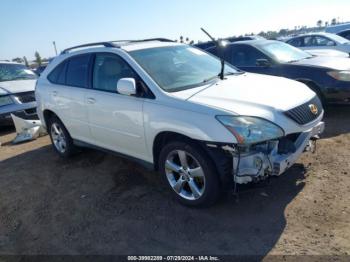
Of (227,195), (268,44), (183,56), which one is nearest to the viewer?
(227,195)

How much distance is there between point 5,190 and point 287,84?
4.21 meters

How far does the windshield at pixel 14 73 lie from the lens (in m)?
9.59

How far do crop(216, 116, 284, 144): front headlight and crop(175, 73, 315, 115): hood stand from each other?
0.09 metres

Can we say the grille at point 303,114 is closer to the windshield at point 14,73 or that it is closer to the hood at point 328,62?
the hood at point 328,62

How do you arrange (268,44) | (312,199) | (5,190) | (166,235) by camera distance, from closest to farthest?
(166,235) → (312,199) → (5,190) → (268,44)

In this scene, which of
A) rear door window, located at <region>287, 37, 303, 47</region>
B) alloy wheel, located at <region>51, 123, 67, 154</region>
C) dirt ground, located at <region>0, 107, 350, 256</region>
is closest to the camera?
dirt ground, located at <region>0, 107, 350, 256</region>

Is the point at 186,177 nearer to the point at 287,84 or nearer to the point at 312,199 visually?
the point at 312,199

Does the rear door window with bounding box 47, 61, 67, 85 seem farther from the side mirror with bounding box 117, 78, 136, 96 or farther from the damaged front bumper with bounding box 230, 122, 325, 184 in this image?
the damaged front bumper with bounding box 230, 122, 325, 184

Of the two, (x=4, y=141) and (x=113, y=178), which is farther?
(x=4, y=141)

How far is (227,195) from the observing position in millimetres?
4039

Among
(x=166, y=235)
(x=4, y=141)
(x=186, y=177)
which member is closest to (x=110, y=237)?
(x=166, y=235)

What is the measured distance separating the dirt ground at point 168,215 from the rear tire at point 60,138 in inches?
26.3

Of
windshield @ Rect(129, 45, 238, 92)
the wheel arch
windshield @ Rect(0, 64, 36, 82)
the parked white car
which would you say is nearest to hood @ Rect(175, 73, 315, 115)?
windshield @ Rect(129, 45, 238, 92)

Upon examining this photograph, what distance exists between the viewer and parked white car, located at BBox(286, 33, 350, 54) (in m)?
12.6
